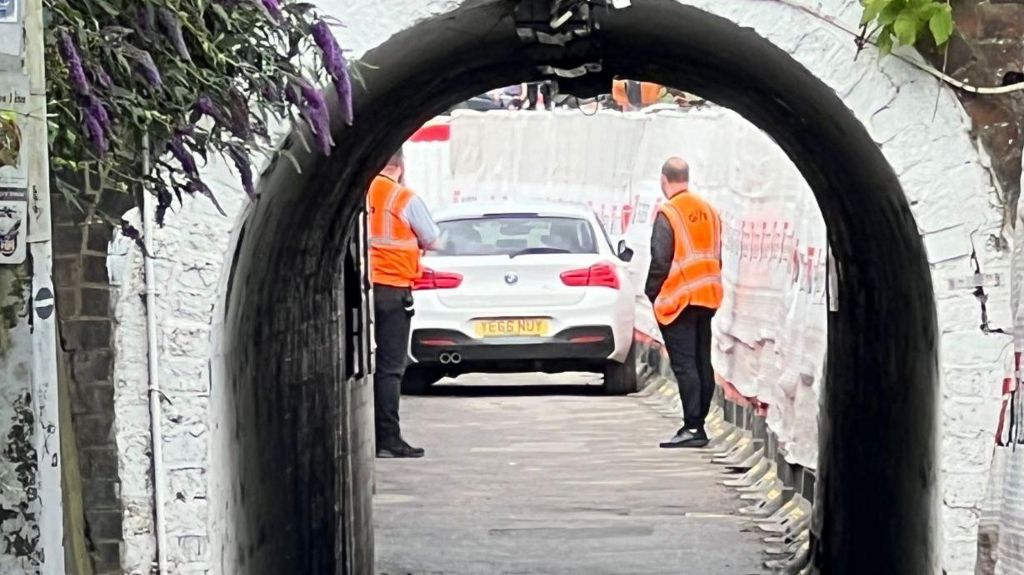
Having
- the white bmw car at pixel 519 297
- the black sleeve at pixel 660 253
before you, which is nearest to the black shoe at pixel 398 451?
the black sleeve at pixel 660 253

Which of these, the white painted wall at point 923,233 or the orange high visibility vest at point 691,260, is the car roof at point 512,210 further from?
the white painted wall at point 923,233

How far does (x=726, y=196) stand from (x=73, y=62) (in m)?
10.3

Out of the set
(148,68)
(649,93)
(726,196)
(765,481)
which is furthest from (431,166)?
(148,68)

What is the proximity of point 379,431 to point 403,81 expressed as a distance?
6.36 m

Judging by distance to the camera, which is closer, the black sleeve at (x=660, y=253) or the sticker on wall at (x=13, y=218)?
the sticker on wall at (x=13, y=218)

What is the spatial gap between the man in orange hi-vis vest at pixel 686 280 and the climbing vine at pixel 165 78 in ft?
28.6

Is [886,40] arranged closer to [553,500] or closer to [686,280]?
[553,500]

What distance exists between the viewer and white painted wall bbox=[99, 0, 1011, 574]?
514cm

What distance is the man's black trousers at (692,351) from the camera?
12.4 m

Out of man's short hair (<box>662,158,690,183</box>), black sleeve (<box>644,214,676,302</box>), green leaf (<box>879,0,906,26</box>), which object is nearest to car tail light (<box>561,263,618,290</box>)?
black sleeve (<box>644,214,676,302</box>)

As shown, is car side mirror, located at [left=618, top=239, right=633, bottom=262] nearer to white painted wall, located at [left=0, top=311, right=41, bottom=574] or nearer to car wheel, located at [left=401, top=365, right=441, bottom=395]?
car wheel, located at [left=401, top=365, right=441, bottom=395]

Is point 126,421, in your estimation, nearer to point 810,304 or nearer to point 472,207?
point 810,304

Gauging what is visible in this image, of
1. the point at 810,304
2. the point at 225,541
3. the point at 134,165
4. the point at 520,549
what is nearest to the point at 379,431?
the point at 520,549

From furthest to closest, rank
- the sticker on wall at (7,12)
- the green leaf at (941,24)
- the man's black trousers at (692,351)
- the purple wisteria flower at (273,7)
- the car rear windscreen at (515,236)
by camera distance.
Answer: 1. the car rear windscreen at (515,236)
2. the man's black trousers at (692,351)
3. the green leaf at (941,24)
4. the purple wisteria flower at (273,7)
5. the sticker on wall at (7,12)
